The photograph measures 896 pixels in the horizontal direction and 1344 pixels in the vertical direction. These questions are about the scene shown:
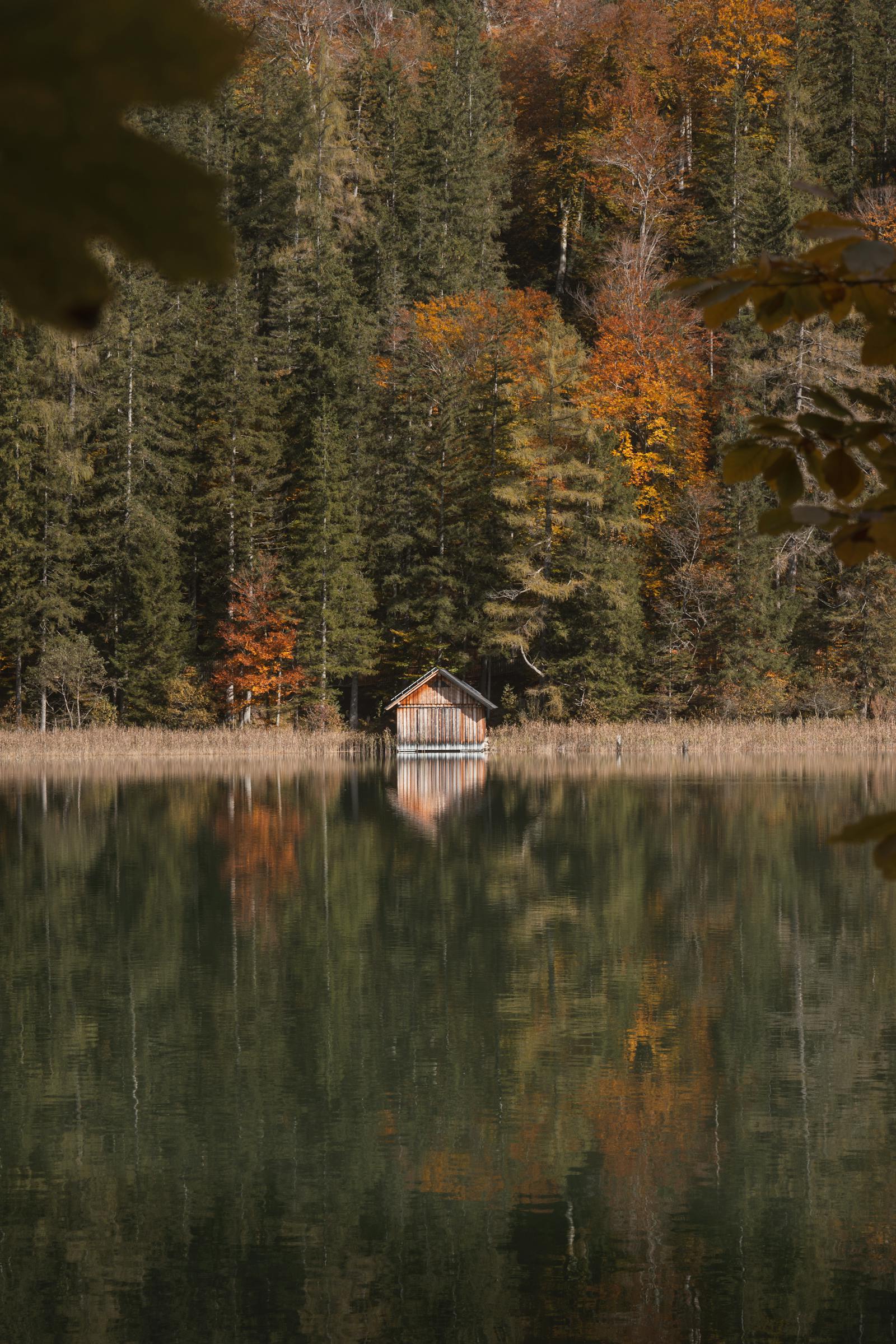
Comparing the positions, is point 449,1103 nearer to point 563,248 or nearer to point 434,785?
point 434,785

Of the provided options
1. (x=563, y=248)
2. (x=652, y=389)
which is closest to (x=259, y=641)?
(x=652, y=389)

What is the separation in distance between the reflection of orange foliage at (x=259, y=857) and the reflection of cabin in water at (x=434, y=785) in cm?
243

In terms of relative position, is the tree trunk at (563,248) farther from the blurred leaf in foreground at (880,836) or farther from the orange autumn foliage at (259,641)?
the blurred leaf in foreground at (880,836)

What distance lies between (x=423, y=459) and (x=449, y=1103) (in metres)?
45.8

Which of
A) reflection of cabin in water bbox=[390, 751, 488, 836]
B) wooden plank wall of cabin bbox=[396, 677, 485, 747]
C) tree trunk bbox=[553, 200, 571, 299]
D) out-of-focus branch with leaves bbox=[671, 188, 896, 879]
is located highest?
tree trunk bbox=[553, 200, 571, 299]

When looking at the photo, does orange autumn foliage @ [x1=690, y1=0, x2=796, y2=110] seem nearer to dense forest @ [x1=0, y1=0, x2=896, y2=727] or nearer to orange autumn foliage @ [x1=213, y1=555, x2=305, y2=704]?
dense forest @ [x1=0, y1=0, x2=896, y2=727]

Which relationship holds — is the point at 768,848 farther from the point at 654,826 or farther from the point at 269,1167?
the point at 269,1167

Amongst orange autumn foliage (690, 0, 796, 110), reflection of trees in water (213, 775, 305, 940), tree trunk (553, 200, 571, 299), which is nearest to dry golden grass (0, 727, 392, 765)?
reflection of trees in water (213, 775, 305, 940)

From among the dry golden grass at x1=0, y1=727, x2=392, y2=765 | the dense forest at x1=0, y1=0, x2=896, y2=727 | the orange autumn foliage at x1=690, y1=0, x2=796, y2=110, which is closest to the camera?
the dry golden grass at x1=0, y1=727, x2=392, y2=765

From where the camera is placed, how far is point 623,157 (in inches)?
2500

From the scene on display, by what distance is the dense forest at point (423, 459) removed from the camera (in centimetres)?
5006

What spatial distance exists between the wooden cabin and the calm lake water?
26.7 metres

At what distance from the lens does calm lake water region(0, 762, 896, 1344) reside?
267 inches

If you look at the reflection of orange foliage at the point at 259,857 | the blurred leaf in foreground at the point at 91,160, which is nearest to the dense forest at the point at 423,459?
the reflection of orange foliage at the point at 259,857
